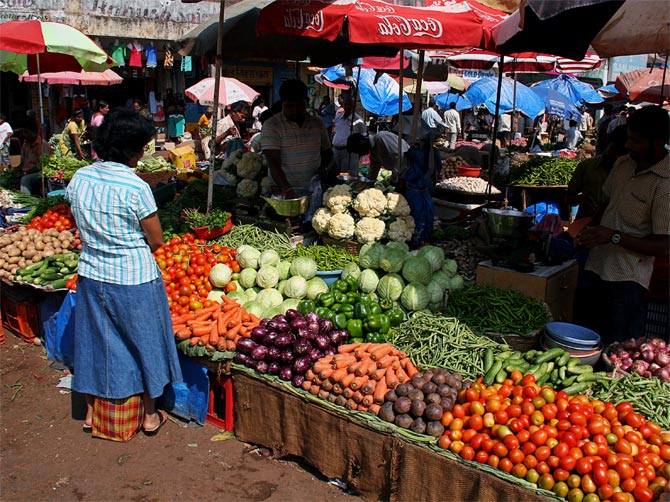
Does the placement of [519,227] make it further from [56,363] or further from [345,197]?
[56,363]

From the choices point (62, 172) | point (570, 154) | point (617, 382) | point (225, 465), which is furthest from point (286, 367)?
point (570, 154)

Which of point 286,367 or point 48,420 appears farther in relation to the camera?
point 48,420

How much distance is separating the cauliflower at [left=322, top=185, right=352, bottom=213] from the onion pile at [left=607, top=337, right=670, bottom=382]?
278 centimetres

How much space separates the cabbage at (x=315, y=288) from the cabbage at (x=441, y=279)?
95 cm

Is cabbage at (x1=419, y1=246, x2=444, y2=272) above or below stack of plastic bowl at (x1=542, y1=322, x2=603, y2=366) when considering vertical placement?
above

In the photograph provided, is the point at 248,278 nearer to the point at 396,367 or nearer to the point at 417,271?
the point at 417,271

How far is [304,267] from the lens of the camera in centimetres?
525

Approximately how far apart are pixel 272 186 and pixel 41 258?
253cm

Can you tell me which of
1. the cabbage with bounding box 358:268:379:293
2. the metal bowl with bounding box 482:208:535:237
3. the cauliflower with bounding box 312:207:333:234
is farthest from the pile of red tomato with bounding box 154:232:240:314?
the metal bowl with bounding box 482:208:535:237

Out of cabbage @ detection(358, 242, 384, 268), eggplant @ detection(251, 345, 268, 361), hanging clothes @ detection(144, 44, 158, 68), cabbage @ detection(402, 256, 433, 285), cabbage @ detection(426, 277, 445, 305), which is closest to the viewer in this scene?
eggplant @ detection(251, 345, 268, 361)

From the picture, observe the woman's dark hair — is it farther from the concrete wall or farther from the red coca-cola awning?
the concrete wall

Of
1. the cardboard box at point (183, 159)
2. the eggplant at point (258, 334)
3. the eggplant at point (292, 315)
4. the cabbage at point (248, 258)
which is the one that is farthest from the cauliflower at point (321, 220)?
the cardboard box at point (183, 159)

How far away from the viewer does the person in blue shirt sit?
366 centimetres

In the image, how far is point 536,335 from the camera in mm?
4242
